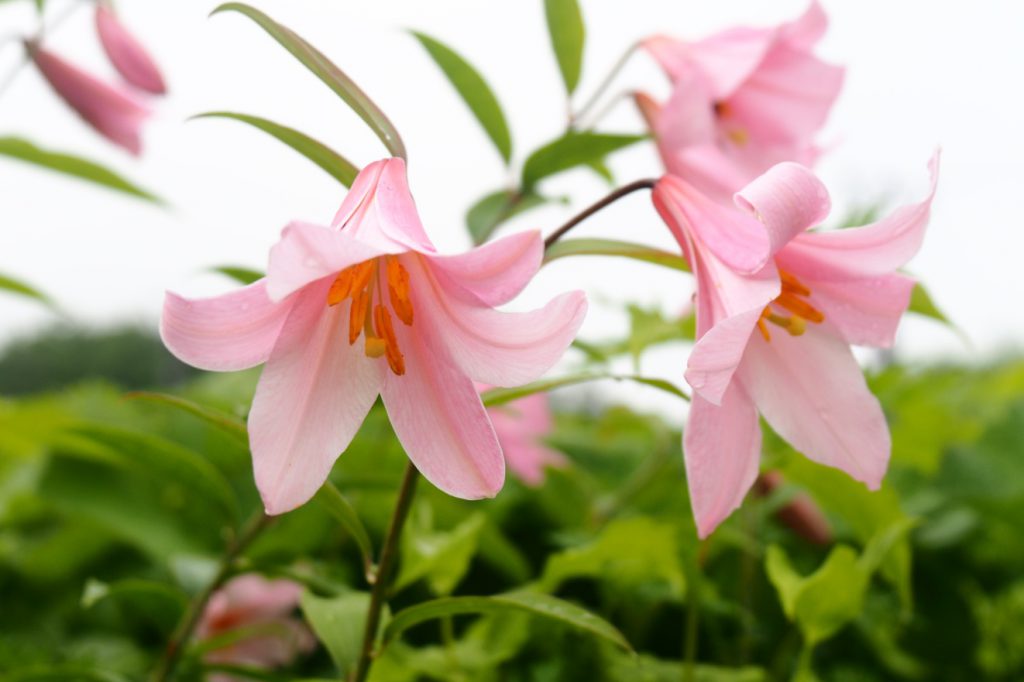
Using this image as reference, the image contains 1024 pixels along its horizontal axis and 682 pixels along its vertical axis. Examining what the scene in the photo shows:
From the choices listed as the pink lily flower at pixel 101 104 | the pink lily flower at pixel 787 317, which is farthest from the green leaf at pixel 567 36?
the pink lily flower at pixel 101 104

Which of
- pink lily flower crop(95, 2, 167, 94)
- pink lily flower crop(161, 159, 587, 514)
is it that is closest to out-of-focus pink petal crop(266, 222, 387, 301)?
pink lily flower crop(161, 159, 587, 514)

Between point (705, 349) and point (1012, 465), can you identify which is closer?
point (705, 349)

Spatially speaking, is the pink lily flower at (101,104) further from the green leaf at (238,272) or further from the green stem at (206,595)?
the green stem at (206,595)

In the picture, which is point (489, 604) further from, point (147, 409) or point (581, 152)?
point (147, 409)

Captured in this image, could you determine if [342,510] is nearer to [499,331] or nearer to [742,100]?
[499,331]

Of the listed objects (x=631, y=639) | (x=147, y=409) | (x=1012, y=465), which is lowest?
(x=1012, y=465)

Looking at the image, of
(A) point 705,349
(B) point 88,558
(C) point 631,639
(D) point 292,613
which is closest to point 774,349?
(A) point 705,349

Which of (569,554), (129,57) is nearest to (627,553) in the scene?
(569,554)
